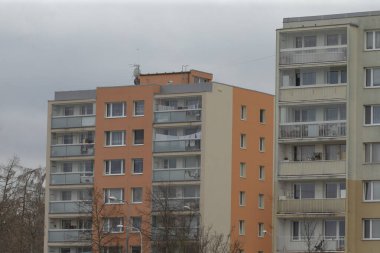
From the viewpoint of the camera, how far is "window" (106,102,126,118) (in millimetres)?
124062

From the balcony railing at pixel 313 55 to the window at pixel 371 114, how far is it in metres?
3.82

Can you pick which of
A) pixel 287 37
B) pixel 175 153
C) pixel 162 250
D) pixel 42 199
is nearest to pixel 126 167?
pixel 175 153

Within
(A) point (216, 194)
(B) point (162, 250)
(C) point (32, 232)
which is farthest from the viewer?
(C) point (32, 232)

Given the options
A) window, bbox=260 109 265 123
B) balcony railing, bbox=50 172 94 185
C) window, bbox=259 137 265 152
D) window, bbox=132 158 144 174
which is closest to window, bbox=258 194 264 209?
window, bbox=259 137 265 152

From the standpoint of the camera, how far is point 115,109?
125 metres

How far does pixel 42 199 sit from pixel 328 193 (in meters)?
69.7

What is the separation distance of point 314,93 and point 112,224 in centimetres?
3183

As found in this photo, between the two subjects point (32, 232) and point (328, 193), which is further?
point (32, 232)

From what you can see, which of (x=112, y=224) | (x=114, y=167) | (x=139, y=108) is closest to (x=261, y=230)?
(x=112, y=224)

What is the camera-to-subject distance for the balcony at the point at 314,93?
3858 inches

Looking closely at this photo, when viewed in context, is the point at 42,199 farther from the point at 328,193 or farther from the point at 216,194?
the point at 328,193

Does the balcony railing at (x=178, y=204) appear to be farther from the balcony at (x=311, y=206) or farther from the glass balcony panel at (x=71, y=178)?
the balcony at (x=311, y=206)

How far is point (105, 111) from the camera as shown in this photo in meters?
125

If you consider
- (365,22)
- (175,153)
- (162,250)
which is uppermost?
(365,22)
